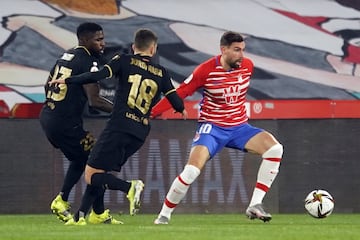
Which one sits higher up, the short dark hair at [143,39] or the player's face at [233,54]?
the player's face at [233,54]

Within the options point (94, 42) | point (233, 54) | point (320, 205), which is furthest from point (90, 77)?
point (320, 205)

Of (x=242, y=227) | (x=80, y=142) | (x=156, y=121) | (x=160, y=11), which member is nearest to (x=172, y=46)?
(x=160, y=11)

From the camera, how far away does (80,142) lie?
11.7 metres

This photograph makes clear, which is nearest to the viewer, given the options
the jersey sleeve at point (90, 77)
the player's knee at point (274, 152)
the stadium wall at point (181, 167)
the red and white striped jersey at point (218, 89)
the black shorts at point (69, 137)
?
the jersey sleeve at point (90, 77)

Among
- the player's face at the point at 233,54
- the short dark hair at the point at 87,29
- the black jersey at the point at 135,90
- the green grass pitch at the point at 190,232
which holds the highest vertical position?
the player's face at the point at 233,54

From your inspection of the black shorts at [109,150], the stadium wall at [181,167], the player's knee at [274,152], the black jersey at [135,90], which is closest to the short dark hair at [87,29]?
the black jersey at [135,90]

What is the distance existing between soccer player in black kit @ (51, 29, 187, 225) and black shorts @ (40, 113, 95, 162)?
741mm

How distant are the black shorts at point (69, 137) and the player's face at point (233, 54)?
1.64 meters

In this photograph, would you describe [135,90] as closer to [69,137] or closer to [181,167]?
[69,137]

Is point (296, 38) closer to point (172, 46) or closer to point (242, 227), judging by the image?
point (172, 46)

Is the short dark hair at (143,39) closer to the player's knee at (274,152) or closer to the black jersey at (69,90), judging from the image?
the black jersey at (69,90)

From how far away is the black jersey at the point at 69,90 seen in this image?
11.5m

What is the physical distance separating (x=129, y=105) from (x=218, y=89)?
0.91 meters

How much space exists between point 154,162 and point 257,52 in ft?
42.9
